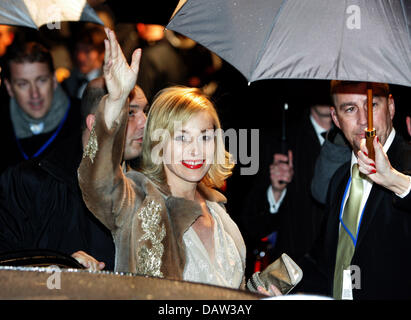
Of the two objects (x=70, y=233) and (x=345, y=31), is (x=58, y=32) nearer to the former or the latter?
(x=70, y=233)

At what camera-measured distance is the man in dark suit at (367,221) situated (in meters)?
2.56

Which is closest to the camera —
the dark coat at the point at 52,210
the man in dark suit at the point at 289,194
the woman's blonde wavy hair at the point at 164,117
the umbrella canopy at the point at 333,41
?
the umbrella canopy at the point at 333,41

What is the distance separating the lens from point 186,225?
234 centimetres

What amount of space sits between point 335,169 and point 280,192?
72cm

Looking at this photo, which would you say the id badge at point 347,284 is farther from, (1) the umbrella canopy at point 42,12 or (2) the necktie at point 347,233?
(1) the umbrella canopy at point 42,12

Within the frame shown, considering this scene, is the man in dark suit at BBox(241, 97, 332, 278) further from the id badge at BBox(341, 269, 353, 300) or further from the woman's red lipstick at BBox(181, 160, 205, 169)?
the woman's red lipstick at BBox(181, 160, 205, 169)

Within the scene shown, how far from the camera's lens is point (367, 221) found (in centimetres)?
266

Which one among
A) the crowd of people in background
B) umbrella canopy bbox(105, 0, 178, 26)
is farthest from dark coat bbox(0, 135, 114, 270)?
umbrella canopy bbox(105, 0, 178, 26)

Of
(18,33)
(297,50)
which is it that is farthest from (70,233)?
(18,33)

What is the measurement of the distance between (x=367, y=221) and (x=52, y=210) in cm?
147

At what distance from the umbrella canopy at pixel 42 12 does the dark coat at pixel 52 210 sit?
23.6 inches

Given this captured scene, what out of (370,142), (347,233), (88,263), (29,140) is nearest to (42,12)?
(88,263)

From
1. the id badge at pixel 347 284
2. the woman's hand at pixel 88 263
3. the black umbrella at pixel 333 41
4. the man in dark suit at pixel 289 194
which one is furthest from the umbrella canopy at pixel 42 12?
the man in dark suit at pixel 289 194

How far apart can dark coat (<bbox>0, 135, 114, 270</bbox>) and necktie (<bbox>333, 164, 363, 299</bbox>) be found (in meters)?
1.05
